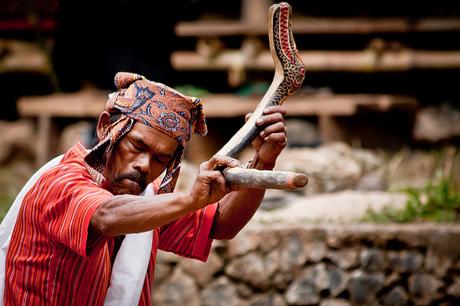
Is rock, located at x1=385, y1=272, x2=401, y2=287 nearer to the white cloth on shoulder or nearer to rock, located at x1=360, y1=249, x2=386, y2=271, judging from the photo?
rock, located at x1=360, y1=249, x2=386, y2=271

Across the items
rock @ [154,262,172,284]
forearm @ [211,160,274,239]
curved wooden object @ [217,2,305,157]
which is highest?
curved wooden object @ [217,2,305,157]

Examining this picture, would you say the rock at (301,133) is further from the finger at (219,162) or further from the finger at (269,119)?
the finger at (219,162)

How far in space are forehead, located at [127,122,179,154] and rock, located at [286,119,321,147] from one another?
15.8 feet

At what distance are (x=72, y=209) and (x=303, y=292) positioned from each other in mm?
3396

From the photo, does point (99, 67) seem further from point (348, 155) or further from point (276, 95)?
point (276, 95)

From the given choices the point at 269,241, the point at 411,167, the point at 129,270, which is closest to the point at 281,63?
the point at 129,270

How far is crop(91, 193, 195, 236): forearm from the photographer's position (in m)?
2.67

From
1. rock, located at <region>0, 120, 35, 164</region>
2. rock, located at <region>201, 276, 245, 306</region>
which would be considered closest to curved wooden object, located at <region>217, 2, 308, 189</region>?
rock, located at <region>201, 276, 245, 306</region>

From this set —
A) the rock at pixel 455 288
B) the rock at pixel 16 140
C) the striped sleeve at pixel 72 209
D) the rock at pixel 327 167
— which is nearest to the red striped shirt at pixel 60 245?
the striped sleeve at pixel 72 209

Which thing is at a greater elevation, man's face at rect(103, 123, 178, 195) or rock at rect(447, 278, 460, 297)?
man's face at rect(103, 123, 178, 195)

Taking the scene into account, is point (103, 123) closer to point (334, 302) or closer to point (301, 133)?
point (334, 302)

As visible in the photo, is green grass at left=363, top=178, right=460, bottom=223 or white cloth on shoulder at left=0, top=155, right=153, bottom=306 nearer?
white cloth on shoulder at left=0, top=155, right=153, bottom=306

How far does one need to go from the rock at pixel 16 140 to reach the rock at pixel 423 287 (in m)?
4.97

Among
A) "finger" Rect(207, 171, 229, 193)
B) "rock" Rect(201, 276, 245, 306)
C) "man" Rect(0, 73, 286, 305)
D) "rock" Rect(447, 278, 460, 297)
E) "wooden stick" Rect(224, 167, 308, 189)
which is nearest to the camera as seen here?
"wooden stick" Rect(224, 167, 308, 189)
